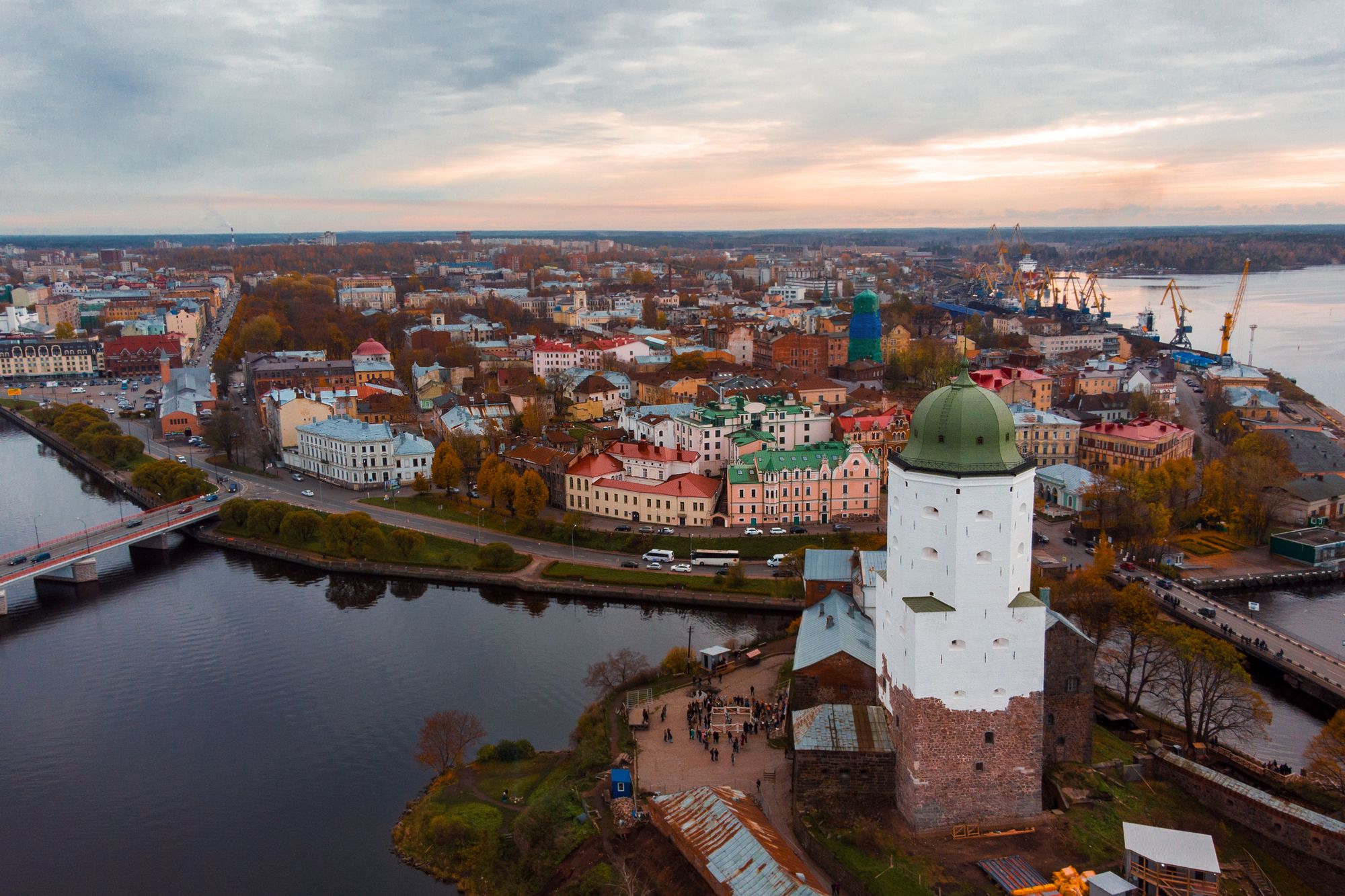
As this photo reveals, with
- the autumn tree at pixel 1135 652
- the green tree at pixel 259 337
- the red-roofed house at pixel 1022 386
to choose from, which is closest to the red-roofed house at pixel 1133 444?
the red-roofed house at pixel 1022 386

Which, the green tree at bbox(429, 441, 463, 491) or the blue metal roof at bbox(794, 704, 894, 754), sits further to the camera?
the green tree at bbox(429, 441, 463, 491)

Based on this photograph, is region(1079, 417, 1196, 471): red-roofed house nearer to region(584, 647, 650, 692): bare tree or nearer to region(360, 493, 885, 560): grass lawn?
region(360, 493, 885, 560): grass lawn

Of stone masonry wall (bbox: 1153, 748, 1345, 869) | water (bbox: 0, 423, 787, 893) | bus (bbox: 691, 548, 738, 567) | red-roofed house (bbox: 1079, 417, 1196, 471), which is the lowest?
water (bbox: 0, 423, 787, 893)

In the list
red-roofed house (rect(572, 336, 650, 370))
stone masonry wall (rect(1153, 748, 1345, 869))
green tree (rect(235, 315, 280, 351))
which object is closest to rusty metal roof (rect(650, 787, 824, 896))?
stone masonry wall (rect(1153, 748, 1345, 869))

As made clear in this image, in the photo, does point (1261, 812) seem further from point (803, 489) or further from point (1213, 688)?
point (803, 489)

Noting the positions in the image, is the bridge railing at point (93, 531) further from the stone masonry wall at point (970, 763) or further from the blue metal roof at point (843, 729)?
the stone masonry wall at point (970, 763)

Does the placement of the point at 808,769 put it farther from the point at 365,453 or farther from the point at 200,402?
the point at 200,402

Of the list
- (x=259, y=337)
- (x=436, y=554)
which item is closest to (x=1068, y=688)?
(x=436, y=554)
